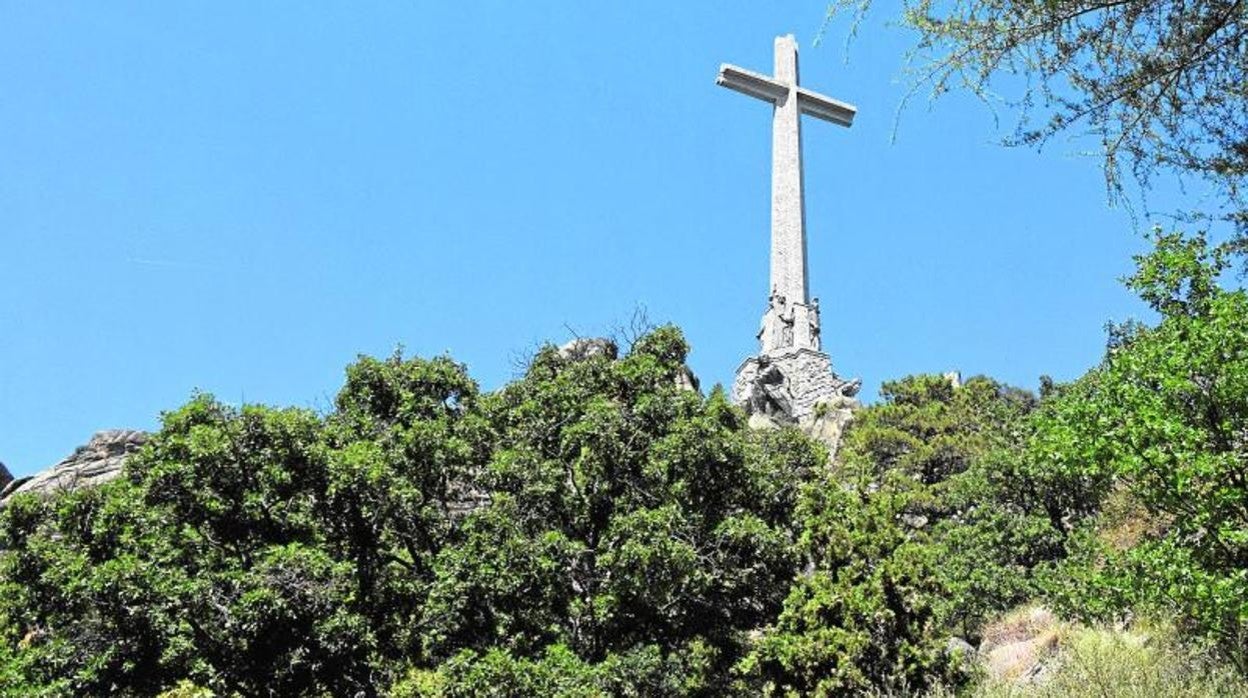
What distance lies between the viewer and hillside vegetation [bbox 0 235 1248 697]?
12.0m

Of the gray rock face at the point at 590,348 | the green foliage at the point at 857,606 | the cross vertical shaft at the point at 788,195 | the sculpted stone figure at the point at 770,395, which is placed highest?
the cross vertical shaft at the point at 788,195

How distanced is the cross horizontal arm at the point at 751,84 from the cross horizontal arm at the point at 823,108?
2.29 feet

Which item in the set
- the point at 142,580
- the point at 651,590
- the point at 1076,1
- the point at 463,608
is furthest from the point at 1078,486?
the point at 142,580

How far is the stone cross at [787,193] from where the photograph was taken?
35938mm

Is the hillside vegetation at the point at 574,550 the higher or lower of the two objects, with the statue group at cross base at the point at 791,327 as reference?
lower

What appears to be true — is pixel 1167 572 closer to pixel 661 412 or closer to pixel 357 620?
pixel 661 412

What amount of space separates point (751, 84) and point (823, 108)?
108 inches

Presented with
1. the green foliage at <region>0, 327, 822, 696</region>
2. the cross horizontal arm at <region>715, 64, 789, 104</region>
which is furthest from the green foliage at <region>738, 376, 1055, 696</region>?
the cross horizontal arm at <region>715, 64, 789, 104</region>

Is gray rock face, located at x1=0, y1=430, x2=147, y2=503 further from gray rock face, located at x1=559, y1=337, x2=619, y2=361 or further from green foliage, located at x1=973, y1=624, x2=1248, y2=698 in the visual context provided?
green foliage, located at x1=973, y1=624, x2=1248, y2=698

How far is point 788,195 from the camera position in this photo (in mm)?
37969

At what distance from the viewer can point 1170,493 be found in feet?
39.3

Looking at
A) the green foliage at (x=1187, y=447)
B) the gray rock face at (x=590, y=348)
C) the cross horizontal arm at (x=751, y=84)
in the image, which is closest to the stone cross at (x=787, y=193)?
the cross horizontal arm at (x=751, y=84)

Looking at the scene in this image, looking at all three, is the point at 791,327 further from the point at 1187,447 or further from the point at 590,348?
the point at 1187,447

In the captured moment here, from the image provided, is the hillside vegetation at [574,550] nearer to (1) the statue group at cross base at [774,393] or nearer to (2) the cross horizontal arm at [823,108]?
(1) the statue group at cross base at [774,393]
